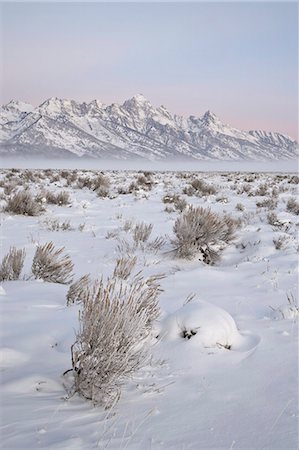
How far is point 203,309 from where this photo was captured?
9.82ft

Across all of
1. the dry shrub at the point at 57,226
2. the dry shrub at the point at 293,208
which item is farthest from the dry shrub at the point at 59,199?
the dry shrub at the point at 293,208

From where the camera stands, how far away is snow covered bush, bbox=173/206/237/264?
626cm

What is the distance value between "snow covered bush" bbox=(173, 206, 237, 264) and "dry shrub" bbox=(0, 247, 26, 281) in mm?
2305

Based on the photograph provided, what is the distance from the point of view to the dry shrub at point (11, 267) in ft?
15.1

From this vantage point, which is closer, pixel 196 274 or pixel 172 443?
pixel 172 443

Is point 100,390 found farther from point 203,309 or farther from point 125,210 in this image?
point 125,210

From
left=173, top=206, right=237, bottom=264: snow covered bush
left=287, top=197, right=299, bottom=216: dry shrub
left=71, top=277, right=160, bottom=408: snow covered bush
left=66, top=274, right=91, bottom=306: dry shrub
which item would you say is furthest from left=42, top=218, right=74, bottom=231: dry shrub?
left=71, top=277, right=160, bottom=408: snow covered bush

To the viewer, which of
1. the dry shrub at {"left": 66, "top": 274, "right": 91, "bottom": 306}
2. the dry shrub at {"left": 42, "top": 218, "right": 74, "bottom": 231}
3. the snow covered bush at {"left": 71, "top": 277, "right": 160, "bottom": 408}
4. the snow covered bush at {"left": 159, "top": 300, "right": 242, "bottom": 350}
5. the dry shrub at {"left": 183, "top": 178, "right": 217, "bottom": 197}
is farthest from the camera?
the dry shrub at {"left": 183, "top": 178, "right": 217, "bottom": 197}

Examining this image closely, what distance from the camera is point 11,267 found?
467 cm

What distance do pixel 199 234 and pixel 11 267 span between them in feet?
8.88

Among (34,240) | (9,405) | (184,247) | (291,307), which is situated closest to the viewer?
(9,405)

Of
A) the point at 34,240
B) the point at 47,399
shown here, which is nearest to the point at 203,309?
the point at 47,399

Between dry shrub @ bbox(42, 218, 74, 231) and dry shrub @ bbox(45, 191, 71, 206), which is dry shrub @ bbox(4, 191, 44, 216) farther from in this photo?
dry shrub @ bbox(45, 191, 71, 206)

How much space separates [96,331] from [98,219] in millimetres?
7259
